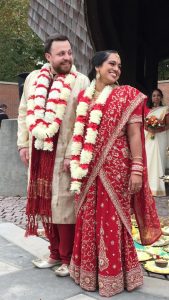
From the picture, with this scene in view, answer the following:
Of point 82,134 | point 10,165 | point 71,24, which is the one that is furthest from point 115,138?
point 71,24

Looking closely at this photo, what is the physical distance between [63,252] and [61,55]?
166 centimetres

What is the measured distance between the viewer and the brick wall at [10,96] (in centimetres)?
2702

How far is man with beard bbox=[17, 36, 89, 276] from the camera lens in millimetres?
3504

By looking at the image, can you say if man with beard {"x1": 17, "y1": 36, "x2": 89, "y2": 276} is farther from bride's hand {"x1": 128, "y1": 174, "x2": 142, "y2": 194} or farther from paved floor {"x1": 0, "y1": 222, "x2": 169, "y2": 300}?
bride's hand {"x1": 128, "y1": 174, "x2": 142, "y2": 194}

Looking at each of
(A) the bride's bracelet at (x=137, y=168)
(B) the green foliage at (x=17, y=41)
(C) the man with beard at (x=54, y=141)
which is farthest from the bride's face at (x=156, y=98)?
(B) the green foliage at (x=17, y=41)

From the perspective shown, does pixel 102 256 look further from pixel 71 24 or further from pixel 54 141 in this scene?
pixel 71 24

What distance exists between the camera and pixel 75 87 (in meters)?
3.62

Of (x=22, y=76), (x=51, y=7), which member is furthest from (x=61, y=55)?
(x=51, y=7)

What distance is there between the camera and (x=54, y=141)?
3.56 m

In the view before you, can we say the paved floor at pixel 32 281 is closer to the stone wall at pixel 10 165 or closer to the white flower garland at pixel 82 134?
the white flower garland at pixel 82 134

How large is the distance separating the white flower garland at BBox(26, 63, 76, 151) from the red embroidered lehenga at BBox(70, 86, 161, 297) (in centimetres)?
41

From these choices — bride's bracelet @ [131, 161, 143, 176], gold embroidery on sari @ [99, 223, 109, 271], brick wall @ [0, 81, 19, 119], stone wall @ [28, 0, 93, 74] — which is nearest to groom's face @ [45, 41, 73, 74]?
bride's bracelet @ [131, 161, 143, 176]

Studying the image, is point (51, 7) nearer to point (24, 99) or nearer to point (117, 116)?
point (24, 99)

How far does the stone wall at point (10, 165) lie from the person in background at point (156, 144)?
7.03ft
